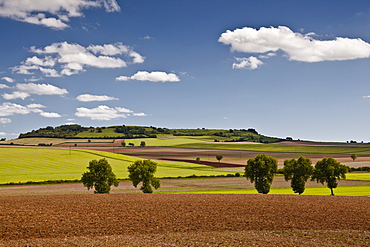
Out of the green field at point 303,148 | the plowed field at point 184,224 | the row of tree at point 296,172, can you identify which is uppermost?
the green field at point 303,148

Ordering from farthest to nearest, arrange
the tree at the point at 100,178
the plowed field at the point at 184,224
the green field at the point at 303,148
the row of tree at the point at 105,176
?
the green field at the point at 303,148, the row of tree at the point at 105,176, the tree at the point at 100,178, the plowed field at the point at 184,224

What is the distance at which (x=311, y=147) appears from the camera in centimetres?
15450

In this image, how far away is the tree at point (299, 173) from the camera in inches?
2603

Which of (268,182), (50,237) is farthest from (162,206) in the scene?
(268,182)

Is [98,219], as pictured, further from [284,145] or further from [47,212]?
[284,145]

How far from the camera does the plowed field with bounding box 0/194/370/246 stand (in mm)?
21609

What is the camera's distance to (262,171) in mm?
66125

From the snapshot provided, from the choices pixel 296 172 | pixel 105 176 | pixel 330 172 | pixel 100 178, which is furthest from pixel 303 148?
pixel 100 178

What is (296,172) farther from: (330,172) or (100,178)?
(100,178)

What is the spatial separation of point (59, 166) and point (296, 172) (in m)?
64.5

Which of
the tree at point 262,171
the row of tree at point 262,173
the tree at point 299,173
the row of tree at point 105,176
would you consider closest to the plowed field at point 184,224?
the row of tree at point 105,176

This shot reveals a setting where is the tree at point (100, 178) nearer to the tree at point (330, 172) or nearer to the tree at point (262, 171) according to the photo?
the tree at point (262, 171)

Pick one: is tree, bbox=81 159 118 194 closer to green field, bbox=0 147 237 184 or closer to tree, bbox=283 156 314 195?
green field, bbox=0 147 237 184

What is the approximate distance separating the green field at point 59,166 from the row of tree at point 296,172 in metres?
33.2
